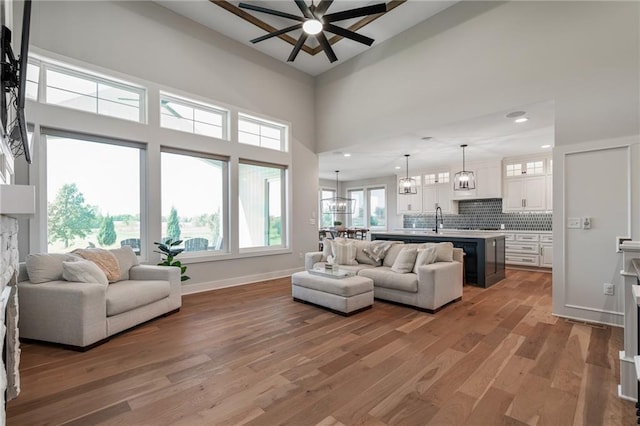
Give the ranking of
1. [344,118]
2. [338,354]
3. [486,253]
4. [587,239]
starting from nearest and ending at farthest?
[338,354] → [587,239] → [486,253] → [344,118]

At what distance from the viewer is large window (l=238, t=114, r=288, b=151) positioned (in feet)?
18.5

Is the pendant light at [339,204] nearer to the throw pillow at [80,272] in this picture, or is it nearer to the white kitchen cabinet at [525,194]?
the white kitchen cabinet at [525,194]

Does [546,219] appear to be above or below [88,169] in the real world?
below

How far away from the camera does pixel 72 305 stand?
272cm

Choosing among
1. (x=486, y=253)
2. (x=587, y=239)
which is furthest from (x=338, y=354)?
(x=486, y=253)

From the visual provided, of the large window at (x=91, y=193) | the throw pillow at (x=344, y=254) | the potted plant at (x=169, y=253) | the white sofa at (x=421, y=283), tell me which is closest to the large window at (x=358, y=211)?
the throw pillow at (x=344, y=254)

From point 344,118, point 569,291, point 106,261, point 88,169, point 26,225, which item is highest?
point 344,118

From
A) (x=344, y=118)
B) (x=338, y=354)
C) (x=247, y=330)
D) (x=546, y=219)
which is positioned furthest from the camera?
(x=546, y=219)

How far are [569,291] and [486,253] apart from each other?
1.57 metres

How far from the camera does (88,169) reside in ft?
13.1

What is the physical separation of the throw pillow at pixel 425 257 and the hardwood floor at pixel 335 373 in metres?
0.69

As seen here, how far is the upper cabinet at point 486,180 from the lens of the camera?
7.25 meters

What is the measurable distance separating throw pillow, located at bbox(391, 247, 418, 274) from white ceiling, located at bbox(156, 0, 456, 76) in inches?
142

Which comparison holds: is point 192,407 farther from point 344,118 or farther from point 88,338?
point 344,118
